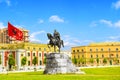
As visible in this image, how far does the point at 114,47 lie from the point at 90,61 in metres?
17.0

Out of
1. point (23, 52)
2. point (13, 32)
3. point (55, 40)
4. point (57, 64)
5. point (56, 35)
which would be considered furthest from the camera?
point (23, 52)

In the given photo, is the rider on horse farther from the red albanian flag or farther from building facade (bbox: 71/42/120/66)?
building facade (bbox: 71/42/120/66)

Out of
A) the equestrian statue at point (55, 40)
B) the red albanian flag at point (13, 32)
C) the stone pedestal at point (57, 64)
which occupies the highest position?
the red albanian flag at point (13, 32)

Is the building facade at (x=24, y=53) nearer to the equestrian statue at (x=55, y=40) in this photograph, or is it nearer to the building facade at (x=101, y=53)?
the building facade at (x=101, y=53)

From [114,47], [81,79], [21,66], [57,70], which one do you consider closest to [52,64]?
[57,70]

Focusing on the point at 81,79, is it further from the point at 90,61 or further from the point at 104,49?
the point at 104,49

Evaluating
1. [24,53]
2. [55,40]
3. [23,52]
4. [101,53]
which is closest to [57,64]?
[55,40]

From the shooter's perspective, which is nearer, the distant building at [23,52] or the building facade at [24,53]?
the distant building at [23,52]

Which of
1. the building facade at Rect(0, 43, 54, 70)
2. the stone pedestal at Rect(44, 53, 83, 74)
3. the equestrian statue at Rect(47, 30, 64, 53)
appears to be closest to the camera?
the stone pedestal at Rect(44, 53, 83, 74)

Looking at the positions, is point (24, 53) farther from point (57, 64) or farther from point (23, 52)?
point (57, 64)

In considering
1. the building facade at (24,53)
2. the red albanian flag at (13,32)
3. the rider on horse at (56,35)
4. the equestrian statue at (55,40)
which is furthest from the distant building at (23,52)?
the rider on horse at (56,35)

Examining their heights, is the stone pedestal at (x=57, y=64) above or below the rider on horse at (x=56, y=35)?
below

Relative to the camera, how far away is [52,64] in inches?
2517

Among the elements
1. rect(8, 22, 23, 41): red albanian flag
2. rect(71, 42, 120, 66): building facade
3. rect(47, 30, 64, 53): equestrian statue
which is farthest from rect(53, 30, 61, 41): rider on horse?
rect(71, 42, 120, 66): building facade
